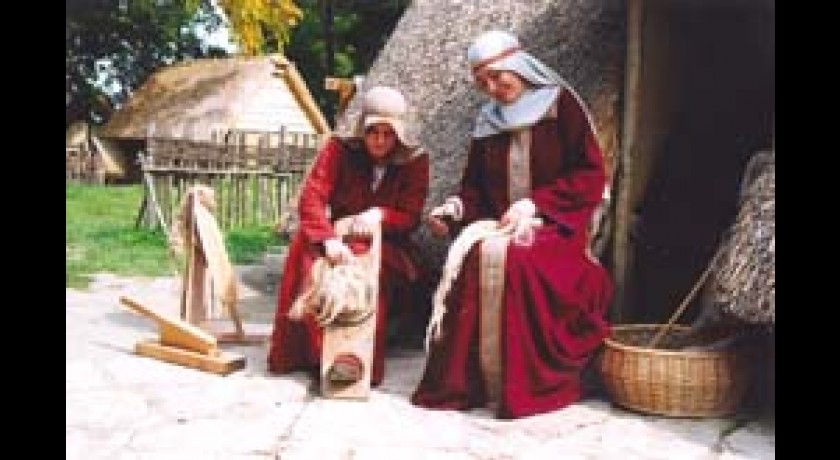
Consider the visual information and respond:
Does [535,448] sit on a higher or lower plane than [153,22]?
lower

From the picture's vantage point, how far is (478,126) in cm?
533

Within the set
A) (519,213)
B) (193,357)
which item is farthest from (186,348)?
(519,213)

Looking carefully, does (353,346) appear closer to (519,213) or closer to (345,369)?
(345,369)

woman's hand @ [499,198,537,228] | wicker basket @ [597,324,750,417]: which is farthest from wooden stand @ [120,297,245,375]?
wicker basket @ [597,324,750,417]

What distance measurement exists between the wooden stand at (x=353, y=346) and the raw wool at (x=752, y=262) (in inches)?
59.9

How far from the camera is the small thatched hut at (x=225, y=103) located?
21.1 metres

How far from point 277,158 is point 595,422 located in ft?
33.0

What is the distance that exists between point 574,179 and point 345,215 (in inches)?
47.1

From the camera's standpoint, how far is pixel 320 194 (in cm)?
533

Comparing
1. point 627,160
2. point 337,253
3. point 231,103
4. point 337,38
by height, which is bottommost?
point 337,253

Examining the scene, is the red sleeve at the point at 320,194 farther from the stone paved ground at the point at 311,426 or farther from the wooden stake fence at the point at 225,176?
the wooden stake fence at the point at 225,176
